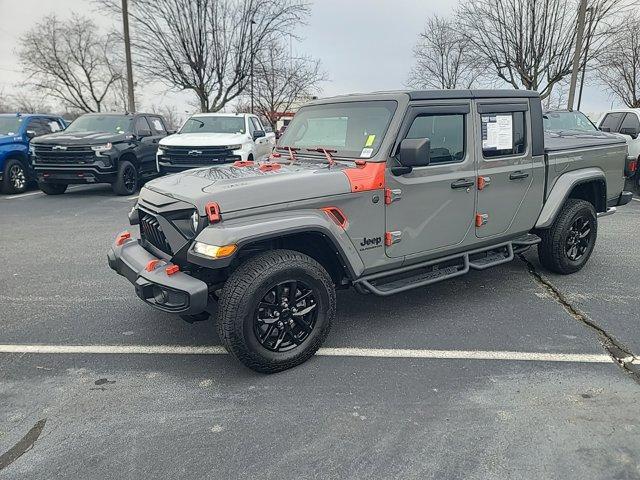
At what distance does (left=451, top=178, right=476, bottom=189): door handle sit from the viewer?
4031 millimetres

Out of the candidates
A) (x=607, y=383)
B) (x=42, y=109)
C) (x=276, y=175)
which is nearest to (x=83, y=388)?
(x=276, y=175)

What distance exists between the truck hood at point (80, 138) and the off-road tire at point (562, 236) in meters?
9.22

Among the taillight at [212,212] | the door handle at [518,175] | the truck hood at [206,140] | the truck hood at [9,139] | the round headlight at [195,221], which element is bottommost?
the round headlight at [195,221]

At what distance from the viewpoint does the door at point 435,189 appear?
12.3 feet

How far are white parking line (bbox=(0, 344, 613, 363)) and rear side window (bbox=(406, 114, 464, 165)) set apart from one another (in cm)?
153

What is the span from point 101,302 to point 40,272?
1472mm

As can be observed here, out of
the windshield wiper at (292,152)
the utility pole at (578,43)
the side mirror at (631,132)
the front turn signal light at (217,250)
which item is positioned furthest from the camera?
the utility pole at (578,43)

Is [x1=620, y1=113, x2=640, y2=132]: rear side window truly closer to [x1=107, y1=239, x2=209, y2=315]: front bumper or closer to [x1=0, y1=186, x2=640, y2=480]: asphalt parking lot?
[x1=0, y1=186, x2=640, y2=480]: asphalt parking lot

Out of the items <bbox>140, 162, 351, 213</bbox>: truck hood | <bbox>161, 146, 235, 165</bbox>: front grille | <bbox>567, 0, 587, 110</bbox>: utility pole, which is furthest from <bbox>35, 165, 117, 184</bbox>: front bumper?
<bbox>567, 0, 587, 110</bbox>: utility pole

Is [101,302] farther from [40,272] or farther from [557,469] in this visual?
[557,469]

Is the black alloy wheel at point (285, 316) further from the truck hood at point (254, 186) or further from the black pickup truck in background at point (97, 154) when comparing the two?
the black pickup truck in background at point (97, 154)

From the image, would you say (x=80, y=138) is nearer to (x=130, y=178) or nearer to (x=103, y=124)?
(x=103, y=124)

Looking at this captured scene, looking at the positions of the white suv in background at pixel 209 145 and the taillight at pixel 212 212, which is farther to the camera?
the white suv in background at pixel 209 145

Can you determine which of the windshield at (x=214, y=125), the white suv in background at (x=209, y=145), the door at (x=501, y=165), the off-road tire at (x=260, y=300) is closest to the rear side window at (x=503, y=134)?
the door at (x=501, y=165)
